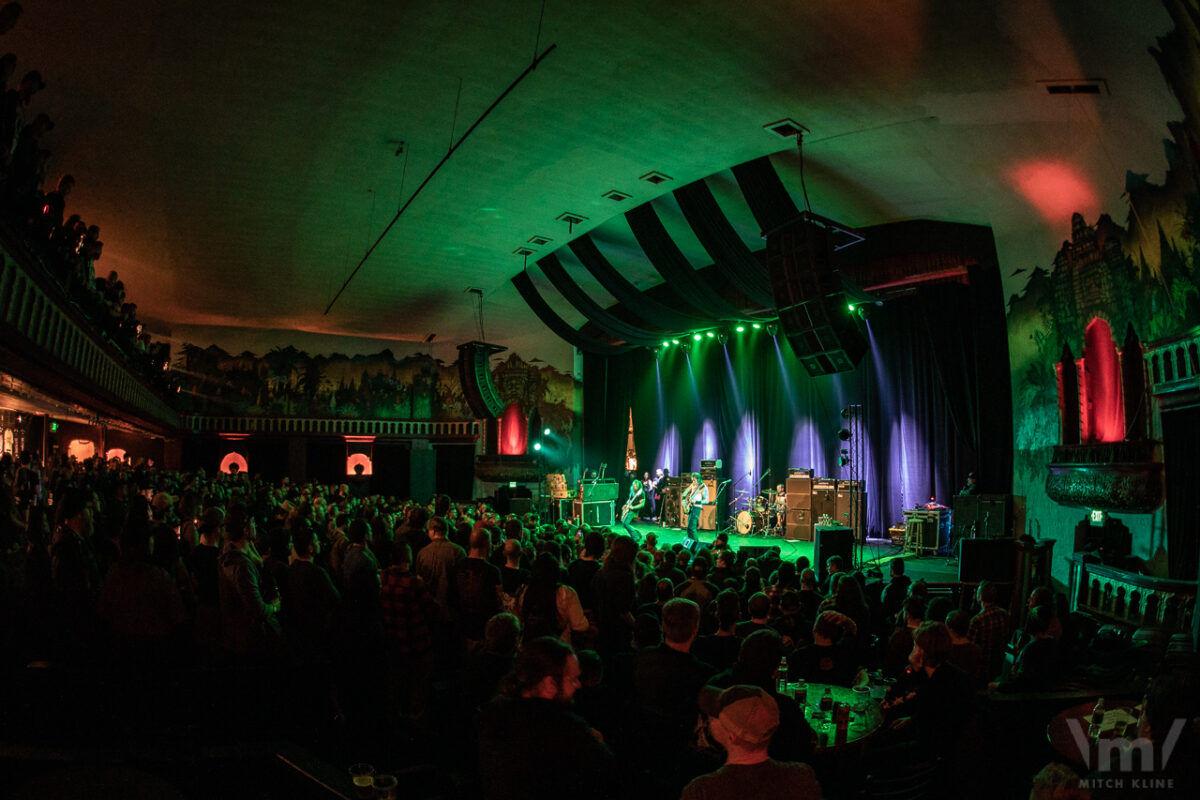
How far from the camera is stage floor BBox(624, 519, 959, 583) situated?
34.3 feet

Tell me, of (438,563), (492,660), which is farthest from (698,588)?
(492,660)

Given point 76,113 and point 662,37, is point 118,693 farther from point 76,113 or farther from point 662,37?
point 76,113

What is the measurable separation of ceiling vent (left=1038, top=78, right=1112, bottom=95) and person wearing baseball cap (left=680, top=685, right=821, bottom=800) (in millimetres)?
7368

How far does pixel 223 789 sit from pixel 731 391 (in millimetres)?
16503

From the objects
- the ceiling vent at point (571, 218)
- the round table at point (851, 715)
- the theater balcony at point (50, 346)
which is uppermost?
the ceiling vent at point (571, 218)

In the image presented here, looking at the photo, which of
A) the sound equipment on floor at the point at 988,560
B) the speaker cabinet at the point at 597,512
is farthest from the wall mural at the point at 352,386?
the sound equipment on floor at the point at 988,560

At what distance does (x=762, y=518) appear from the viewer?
53.5 feet

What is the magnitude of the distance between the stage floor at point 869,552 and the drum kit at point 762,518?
0.28 m

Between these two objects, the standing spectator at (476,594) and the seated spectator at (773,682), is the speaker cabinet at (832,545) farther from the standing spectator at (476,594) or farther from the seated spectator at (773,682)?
the seated spectator at (773,682)

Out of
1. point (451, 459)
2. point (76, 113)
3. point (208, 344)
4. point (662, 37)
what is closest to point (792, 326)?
point (662, 37)

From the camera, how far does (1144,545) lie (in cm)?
824

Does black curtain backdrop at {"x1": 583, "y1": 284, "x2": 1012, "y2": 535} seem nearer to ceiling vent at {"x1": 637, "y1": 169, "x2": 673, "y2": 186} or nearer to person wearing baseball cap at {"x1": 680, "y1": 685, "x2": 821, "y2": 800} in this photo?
ceiling vent at {"x1": 637, "y1": 169, "x2": 673, "y2": 186}

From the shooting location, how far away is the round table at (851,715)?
3.04 metres

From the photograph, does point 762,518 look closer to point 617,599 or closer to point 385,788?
point 617,599
